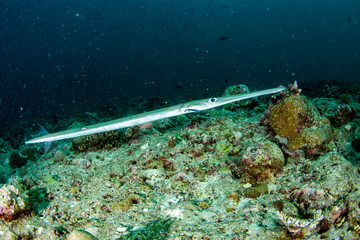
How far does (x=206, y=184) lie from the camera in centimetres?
439

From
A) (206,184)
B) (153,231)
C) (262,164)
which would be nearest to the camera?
(153,231)

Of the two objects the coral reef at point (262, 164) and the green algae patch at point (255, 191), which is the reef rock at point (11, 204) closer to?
the green algae patch at point (255, 191)

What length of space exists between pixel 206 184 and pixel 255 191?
995 millimetres

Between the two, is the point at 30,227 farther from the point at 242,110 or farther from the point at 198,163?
the point at 242,110

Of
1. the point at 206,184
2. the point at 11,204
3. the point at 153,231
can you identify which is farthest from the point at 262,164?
the point at 11,204

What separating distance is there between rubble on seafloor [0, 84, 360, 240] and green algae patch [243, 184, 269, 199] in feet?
0.06

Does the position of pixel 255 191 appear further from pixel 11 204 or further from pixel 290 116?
pixel 11 204

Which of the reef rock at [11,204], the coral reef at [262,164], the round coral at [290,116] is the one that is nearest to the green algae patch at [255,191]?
the coral reef at [262,164]

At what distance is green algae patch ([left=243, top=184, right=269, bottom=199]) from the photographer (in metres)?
3.83

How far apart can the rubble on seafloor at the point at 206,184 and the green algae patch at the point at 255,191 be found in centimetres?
2

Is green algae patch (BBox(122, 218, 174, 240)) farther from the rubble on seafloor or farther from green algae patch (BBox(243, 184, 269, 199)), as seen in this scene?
green algae patch (BBox(243, 184, 269, 199))

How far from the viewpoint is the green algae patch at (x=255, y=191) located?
12.6ft

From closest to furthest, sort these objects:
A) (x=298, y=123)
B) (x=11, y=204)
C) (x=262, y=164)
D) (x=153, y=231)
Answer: (x=153, y=231)
(x=11, y=204)
(x=262, y=164)
(x=298, y=123)

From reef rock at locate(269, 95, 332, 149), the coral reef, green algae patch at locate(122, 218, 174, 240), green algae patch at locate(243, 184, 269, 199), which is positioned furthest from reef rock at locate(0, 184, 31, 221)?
reef rock at locate(269, 95, 332, 149)
